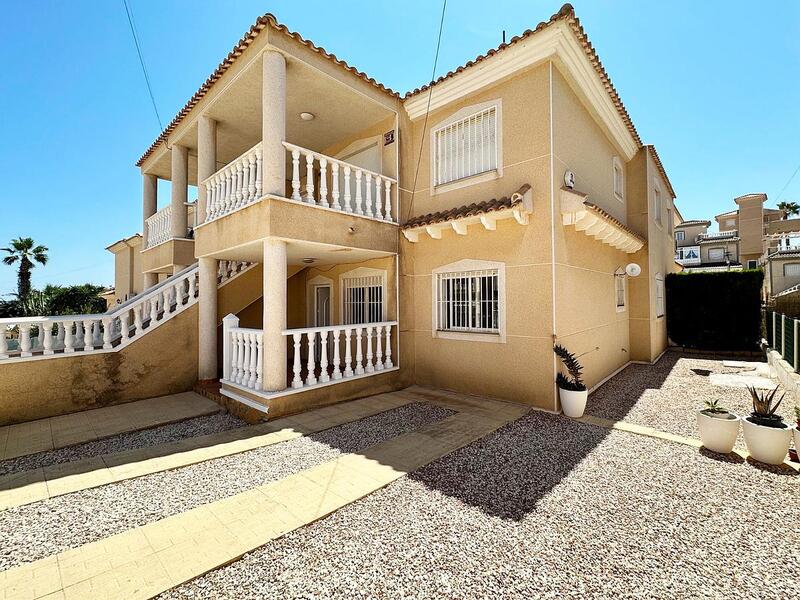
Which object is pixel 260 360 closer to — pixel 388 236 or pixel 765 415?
pixel 388 236

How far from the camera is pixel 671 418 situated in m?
6.43

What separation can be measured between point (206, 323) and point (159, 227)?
228 inches

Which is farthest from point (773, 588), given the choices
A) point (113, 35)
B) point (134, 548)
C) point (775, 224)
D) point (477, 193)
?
point (775, 224)

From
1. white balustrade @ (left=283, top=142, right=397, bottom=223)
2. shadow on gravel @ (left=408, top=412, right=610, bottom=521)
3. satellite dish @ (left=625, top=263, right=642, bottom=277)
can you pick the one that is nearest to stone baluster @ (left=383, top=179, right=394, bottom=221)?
white balustrade @ (left=283, top=142, right=397, bottom=223)

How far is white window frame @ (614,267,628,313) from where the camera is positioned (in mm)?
10758

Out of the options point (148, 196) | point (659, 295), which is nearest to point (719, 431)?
point (659, 295)

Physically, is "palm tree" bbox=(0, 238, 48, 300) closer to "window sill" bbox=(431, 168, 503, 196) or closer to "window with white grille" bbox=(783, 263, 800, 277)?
"window sill" bbox=(431, 168, 503, 196)

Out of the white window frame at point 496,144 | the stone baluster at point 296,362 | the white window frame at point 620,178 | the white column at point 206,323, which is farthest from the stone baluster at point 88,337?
the white window frame at point 620,178

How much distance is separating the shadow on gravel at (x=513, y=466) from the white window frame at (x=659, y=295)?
10.2 meters

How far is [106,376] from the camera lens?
7.52 meters

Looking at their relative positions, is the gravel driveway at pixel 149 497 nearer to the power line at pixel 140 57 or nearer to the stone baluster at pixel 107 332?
the stone baluster at pixel 107 332

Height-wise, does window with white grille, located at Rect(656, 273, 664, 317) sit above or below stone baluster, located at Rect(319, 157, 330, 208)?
below

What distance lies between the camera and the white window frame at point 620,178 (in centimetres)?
1074

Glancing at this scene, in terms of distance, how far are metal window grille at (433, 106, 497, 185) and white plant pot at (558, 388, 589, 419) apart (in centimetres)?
510
